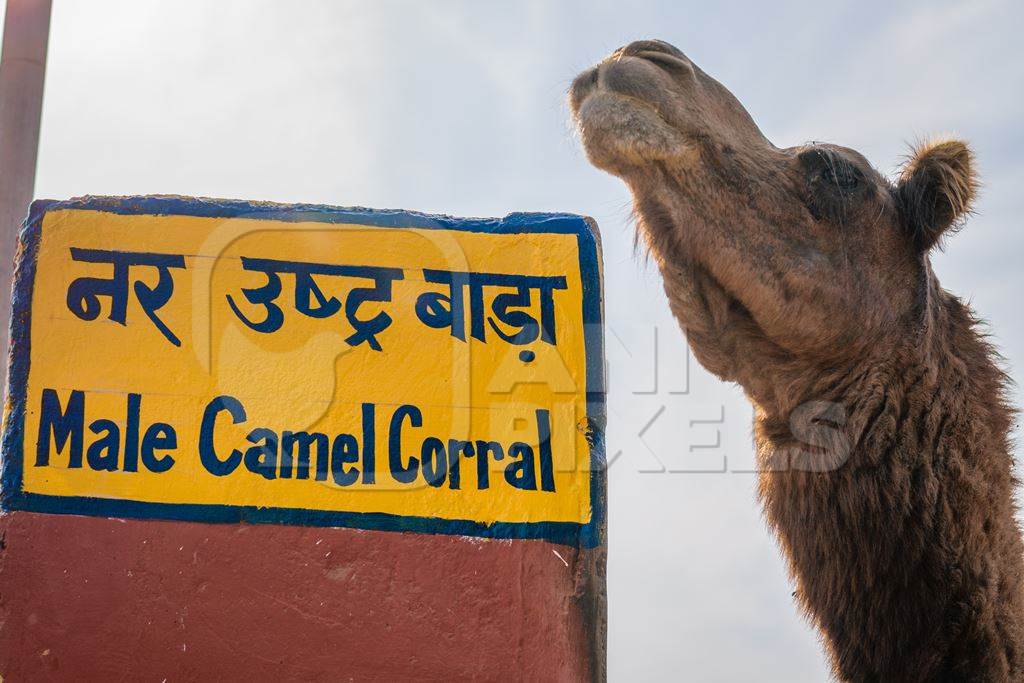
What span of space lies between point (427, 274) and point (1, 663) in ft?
5.23

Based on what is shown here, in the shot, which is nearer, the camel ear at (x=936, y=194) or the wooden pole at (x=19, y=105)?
the camel ear at (x=936, y=194)

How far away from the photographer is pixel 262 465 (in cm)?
338

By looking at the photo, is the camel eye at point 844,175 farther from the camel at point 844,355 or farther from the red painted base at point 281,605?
the red painted base at point 281,605

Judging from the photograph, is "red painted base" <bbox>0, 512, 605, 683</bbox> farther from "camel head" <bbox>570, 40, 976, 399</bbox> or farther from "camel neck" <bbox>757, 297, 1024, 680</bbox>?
"camel head" <bbox>570, 40, 976, 399</bbox>

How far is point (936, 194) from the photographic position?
13.5 feet

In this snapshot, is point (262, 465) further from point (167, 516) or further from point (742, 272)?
point (742, 272)

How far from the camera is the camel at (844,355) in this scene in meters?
3.64

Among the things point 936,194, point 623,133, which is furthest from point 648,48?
point 936,194

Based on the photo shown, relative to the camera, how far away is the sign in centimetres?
335

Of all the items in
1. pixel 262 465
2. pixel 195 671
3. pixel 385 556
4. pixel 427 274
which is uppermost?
pixel 427 274

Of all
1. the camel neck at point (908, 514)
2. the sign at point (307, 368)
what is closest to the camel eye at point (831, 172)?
the camel neck at point (908, 514)

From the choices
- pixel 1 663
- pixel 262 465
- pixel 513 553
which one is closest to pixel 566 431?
pixel 513 553

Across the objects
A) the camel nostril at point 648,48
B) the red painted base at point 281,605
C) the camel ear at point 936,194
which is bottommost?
the red painted base at point 281,605

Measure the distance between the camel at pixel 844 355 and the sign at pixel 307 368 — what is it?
16.3 inches
